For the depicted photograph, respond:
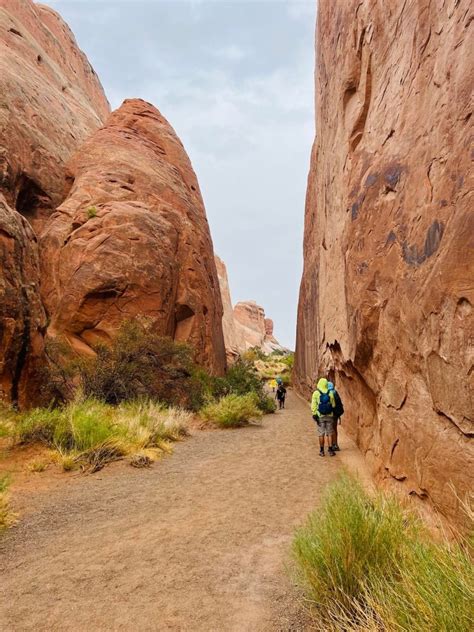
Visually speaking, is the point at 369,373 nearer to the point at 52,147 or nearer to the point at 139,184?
the point at 139,184

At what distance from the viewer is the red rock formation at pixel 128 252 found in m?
16.6

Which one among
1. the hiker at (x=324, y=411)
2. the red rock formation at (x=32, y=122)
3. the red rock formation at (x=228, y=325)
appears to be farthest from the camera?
the red rock formation at (x=228, y=325)

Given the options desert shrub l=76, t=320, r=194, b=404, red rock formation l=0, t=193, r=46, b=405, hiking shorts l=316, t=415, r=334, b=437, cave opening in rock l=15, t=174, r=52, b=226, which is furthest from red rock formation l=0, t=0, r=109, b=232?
hiking shorts l=316, t=415, r=334, b=437

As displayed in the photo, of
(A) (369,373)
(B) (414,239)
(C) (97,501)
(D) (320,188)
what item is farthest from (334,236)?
(C) (97,501)

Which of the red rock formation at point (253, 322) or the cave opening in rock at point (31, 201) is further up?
the red rock formation at point (253, 322)

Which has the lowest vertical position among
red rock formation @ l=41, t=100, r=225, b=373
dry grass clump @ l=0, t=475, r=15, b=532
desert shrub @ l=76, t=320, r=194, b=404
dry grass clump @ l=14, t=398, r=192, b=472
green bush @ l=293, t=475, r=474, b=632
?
dry grass clump @ l=0, t=475, r=15, b=532

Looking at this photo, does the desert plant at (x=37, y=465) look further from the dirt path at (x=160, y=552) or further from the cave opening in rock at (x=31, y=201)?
the cave opening in rock at (x=31, y=201)

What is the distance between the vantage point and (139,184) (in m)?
21.0

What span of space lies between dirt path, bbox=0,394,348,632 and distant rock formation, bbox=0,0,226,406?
5.79m

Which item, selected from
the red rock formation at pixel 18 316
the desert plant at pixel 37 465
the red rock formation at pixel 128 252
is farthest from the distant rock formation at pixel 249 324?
the desert plant at pixel 37 465

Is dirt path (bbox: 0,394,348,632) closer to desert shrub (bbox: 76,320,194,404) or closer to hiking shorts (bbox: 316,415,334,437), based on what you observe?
hiking shorts (bbox: 316,415,334,437)

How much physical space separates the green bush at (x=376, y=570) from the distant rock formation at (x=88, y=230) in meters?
9.26

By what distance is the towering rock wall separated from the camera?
13.0ft

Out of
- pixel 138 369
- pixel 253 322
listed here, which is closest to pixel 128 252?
pixel 138 369
